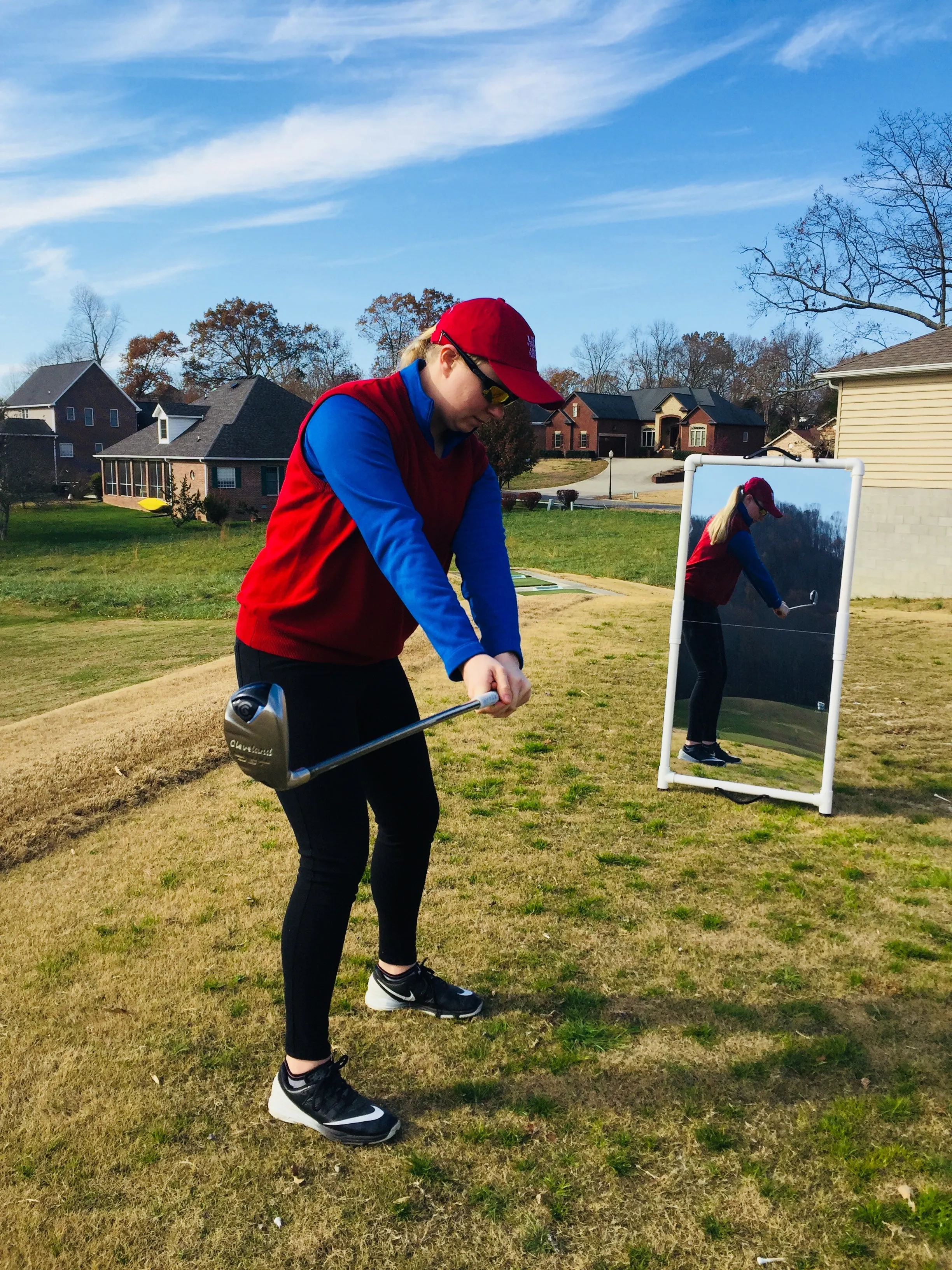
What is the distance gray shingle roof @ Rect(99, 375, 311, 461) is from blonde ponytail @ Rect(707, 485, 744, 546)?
128ft

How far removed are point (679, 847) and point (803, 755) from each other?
1.12m

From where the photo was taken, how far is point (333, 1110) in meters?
2.76

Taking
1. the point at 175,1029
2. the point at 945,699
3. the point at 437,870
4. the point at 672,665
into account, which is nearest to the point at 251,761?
the point at 175,1029

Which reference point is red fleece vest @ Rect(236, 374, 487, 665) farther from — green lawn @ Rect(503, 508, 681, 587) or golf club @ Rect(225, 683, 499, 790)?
green lawn @ Rect(503, 508, 681, 587)

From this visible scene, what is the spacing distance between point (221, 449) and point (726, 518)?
40.0 meters

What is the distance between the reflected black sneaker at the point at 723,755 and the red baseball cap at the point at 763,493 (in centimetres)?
143

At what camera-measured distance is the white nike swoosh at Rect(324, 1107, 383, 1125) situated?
275 centimetres

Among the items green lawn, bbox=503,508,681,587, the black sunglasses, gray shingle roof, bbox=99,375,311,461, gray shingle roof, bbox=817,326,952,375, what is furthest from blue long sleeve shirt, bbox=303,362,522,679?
gray shingle roof, bbox=99,375,311,461

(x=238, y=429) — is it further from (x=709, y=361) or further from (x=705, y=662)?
(x=709, y=361)

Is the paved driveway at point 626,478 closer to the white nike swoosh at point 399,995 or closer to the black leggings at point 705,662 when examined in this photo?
the black leggings at point 705,662

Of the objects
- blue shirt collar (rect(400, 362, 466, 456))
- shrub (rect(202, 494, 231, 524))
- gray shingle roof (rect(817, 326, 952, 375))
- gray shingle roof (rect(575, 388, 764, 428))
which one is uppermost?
gray shingle roof (rect(575, 388, 764, 428))

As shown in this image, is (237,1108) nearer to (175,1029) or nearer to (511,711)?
(175,1029)

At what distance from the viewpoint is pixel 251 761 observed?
7.91ft

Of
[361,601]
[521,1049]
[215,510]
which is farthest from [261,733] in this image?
[215,510]
